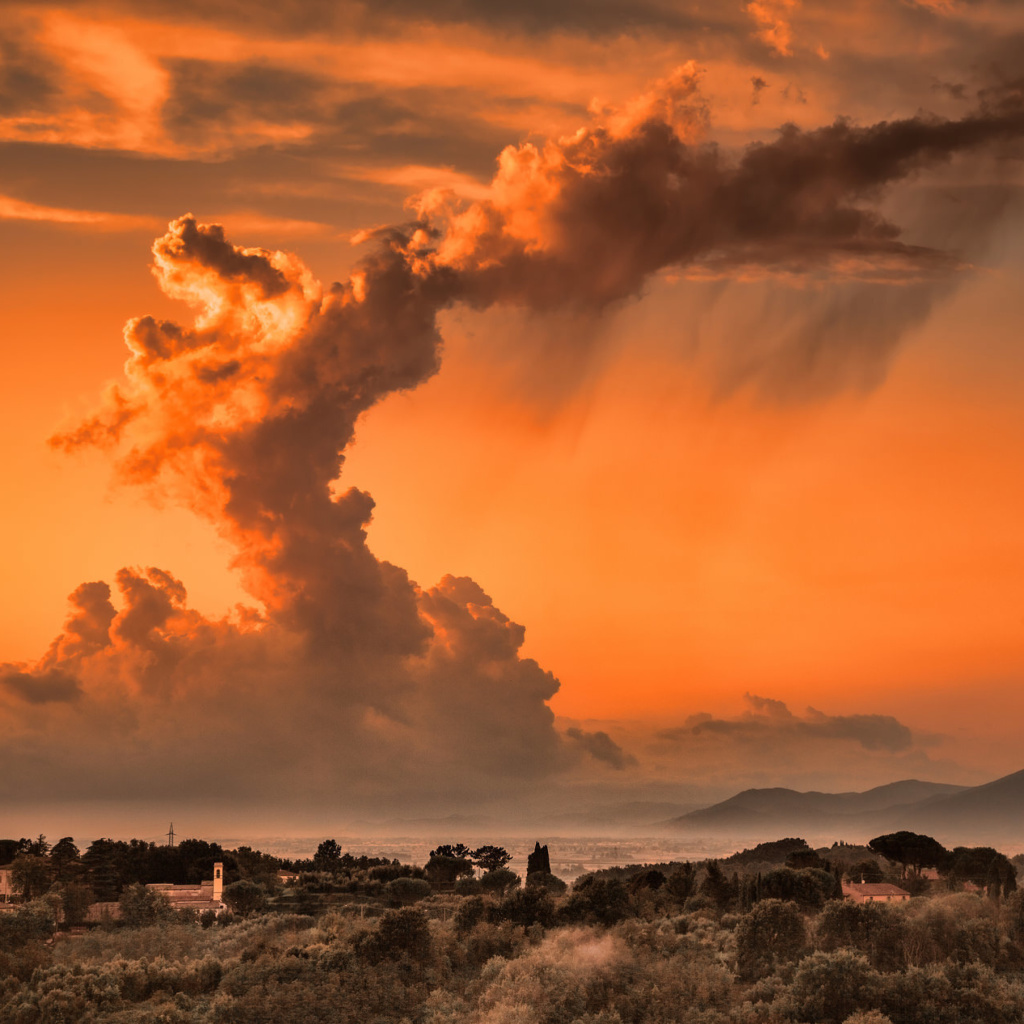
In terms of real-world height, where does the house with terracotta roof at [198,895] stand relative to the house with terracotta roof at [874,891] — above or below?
above

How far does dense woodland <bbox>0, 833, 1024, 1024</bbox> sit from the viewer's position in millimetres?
49938

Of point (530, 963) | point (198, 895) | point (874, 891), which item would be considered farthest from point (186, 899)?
point (874, 891)

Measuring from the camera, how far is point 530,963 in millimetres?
58125

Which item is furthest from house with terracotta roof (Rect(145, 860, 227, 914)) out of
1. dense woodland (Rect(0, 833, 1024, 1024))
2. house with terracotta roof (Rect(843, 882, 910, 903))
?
house with terracotta roof (Rect(843, 882, 910, 903))

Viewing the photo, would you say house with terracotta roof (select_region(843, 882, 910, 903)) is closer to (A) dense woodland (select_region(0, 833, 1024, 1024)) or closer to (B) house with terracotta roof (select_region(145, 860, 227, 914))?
(A) dense woodland (select_region(0, 833, 1024, 1024))

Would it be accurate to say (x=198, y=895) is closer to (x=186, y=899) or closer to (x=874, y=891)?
(x=186, y=899)

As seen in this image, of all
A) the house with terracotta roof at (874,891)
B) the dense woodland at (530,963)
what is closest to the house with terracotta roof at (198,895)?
the dense woodland at (530,963)

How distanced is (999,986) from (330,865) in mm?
100696

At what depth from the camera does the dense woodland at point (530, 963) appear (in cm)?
4994

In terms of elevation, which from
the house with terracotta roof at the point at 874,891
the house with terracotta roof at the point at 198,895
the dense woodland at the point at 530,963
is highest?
the house with terracotta roof at the point at 198,895

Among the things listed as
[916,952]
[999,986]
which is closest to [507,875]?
[916,952]

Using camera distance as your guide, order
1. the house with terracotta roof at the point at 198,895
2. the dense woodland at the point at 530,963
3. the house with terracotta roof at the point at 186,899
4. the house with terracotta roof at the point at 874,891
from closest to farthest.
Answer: the dense woodland at the point at 530,963 < the house with terracotta roof at the point at 186,899 < the house with terracotta roof at the point at 198,895 < the house with terracotta roof at the point at 874,891

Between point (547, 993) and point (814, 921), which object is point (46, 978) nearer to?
point (547, 993)

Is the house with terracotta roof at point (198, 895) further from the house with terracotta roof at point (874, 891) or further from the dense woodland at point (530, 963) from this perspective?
the house with terracotta roof at point (874, 891)
